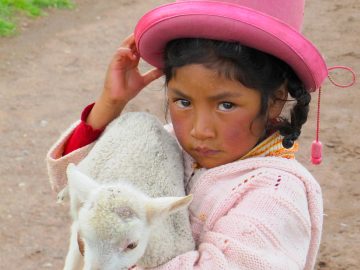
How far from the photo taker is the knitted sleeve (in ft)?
5.69

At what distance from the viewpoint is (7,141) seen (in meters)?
5.00

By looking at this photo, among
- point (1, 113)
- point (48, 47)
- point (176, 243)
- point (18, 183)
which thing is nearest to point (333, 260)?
point (18, 183)

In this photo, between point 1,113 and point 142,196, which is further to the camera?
point 1,113

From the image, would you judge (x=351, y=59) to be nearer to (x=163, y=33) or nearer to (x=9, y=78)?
(x=9, y=78)

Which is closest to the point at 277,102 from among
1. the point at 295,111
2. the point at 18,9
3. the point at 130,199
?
the point at 295,111

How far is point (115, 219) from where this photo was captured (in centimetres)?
152

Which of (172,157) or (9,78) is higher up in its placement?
(172,157)

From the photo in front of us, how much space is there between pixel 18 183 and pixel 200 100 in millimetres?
2906

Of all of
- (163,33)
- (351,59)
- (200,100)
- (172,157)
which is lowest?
(351,59)

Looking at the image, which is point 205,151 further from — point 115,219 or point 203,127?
point 115,219

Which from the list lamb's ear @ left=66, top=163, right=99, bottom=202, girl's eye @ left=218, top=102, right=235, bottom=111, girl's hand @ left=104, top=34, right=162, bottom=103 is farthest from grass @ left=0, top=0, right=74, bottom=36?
lamb's ear @ left=66, top=163, right=99, bottom=202

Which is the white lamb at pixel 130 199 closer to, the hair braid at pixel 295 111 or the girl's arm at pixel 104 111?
the girl's arm at pixel 104 111

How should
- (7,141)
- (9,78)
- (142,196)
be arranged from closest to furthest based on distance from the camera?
(142,196) → (7,141) → (9,78)

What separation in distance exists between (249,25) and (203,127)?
293 mm
